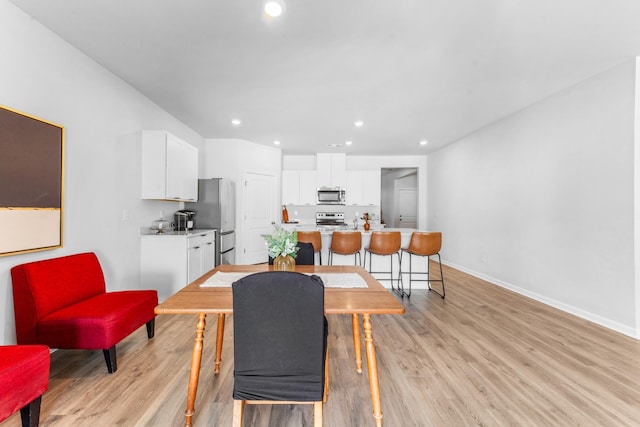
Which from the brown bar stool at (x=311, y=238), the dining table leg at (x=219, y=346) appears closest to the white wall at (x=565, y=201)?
the brown bar stool at (x=311, y=238)

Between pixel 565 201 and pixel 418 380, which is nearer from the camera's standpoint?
pixel 418 380

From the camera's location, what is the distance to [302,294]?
3.93 feet

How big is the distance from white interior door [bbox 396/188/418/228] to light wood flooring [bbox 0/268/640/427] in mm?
5944

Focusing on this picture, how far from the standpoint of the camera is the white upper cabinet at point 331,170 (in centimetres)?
705

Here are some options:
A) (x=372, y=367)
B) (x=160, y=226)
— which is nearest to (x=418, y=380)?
(x=372, y=367)

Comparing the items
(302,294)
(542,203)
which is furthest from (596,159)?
(302,294)

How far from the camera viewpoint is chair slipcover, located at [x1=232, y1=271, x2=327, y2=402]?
119cm

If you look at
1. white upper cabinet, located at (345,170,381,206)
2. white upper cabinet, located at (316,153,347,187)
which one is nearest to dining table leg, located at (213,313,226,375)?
white upper cabinet, located at (316,153,347,187)

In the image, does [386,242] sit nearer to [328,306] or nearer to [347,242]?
[347,242]

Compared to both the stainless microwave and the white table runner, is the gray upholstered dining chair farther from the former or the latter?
the stainless microwave

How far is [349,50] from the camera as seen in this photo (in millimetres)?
2592

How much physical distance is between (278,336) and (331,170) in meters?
6.06

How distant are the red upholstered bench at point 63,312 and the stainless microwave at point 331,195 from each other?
16.4 ft

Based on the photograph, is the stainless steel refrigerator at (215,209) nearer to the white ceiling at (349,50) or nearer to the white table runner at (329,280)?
the white ceiling at (349,50)
